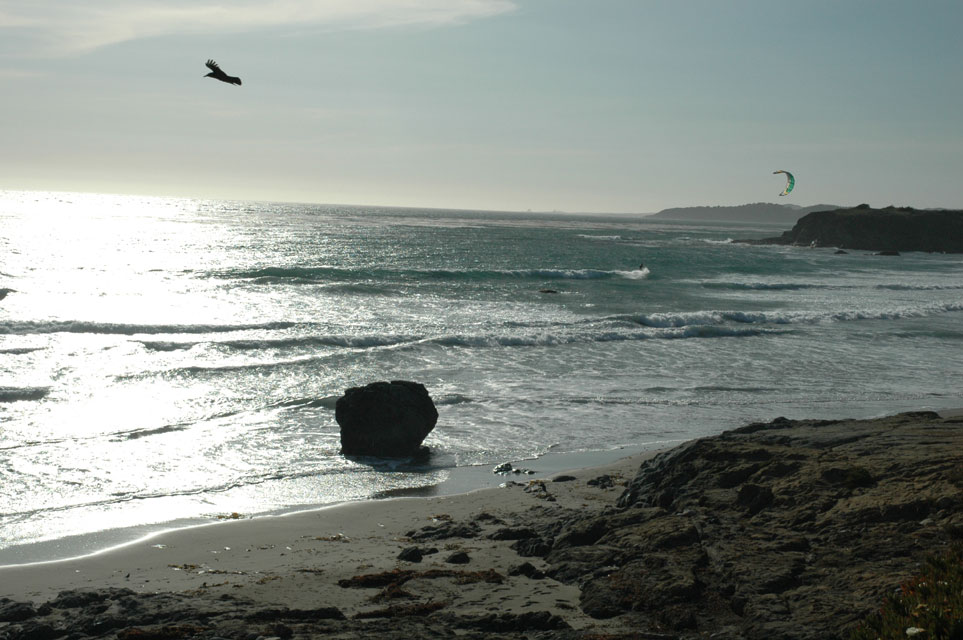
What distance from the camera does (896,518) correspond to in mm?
6461

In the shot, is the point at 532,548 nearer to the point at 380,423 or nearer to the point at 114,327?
the point at 380,423

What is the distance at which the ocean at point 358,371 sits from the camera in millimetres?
11016

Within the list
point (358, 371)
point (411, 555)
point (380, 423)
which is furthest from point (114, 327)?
point (411, 555)

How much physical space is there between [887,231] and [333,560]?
106 m

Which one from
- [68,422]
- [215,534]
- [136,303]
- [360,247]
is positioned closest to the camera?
[215,534]

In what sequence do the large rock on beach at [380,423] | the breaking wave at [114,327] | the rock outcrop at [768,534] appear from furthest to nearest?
the breaking wave at [114,327] → the large rock on beach at [380,423] → the rock outcrop at [768,534]

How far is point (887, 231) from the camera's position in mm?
98812

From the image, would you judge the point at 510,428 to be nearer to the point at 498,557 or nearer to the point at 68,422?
the point at 498,557

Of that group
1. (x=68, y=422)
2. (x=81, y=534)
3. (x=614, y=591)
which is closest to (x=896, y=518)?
(x=614, y=591)

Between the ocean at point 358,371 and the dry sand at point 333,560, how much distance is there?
2.24 feet

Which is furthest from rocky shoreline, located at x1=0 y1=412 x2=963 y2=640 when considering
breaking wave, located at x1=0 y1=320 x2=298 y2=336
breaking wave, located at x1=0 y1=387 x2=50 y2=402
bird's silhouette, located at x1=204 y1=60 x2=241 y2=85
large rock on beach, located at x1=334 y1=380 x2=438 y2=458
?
breaking wave, located at x1=0 y1=320 x2=298 y2=336

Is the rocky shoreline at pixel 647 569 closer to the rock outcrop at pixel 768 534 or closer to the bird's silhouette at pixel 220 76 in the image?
the rock outcrop at pixel 768 534

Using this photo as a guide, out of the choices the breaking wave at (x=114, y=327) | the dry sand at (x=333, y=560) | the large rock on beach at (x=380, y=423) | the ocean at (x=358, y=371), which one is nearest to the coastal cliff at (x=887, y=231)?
the ocean at (x=358, y=371)

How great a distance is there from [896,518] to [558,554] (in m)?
2.86
